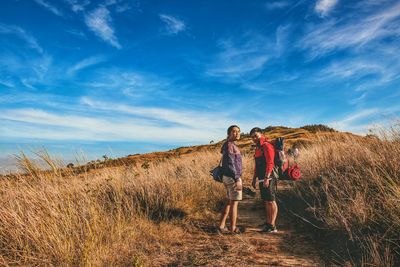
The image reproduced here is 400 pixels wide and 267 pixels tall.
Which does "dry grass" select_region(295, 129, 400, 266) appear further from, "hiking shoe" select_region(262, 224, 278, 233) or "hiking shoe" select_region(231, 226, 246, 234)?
"hiking shoe" select_region(231, 226, 246, 234)

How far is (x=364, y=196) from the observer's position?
202 inches

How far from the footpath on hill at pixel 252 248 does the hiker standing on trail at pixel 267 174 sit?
0.99 ft

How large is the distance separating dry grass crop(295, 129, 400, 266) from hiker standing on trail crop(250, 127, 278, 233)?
624 mm

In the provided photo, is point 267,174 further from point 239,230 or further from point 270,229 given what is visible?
point 239,230

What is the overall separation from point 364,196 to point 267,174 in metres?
1.72

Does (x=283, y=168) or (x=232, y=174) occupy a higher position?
(x=283, y=168)

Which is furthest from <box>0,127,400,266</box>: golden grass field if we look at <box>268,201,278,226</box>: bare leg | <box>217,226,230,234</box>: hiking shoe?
<box>268,201,278,226</box>: bare leg

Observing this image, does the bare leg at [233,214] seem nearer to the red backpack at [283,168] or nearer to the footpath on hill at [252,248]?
the footpath on hill at [252,248]

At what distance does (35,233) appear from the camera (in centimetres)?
438

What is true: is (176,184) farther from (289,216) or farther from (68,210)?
(68,210)

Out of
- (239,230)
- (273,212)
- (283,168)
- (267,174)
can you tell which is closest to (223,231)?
(239,230)

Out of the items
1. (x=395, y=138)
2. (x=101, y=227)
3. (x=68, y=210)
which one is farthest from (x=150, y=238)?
(x=395, y=138)

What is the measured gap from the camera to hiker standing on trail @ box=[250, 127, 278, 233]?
20.6ft

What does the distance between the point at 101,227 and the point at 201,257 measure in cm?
158
